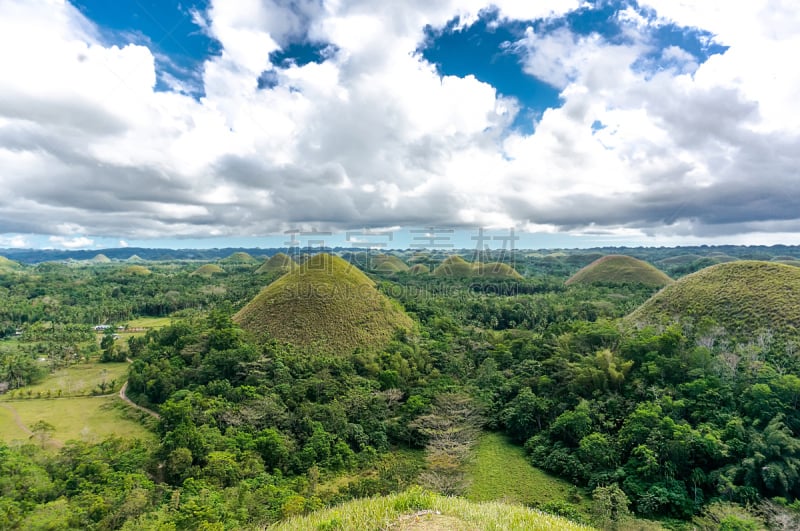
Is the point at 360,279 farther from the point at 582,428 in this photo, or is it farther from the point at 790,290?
the point at 790,290

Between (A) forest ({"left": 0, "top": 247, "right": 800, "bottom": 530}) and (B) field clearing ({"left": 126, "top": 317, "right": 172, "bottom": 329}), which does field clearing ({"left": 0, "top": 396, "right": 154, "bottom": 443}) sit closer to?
(A) forest ({"left": 0, "top": 247, "right": 800, "bottom": 530})

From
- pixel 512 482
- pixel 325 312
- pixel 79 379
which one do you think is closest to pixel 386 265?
pixel 325 312

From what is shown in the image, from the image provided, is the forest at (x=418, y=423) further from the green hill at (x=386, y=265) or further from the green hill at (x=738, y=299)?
the green hill at (x=386, y=265)

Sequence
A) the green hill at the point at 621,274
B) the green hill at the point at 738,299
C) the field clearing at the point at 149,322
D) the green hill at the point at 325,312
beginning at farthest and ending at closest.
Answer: the green hill at the point at 621,274 → the field clearing at the point at 149,322 → the green hill at the point at 325,312 → the green hill at the point at 738,299

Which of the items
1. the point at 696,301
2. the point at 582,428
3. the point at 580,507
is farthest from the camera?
the point at 696,301

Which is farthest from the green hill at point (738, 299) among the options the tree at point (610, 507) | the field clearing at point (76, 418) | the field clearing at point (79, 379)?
the field clearing at point (79, 379)

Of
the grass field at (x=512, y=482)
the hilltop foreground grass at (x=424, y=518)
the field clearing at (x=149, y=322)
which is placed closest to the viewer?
the hilltop foreground grass at (x=424, y=518)

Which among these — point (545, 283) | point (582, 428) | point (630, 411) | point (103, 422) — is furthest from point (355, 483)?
point (545, 283)

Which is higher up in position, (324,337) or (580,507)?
(324,337)
